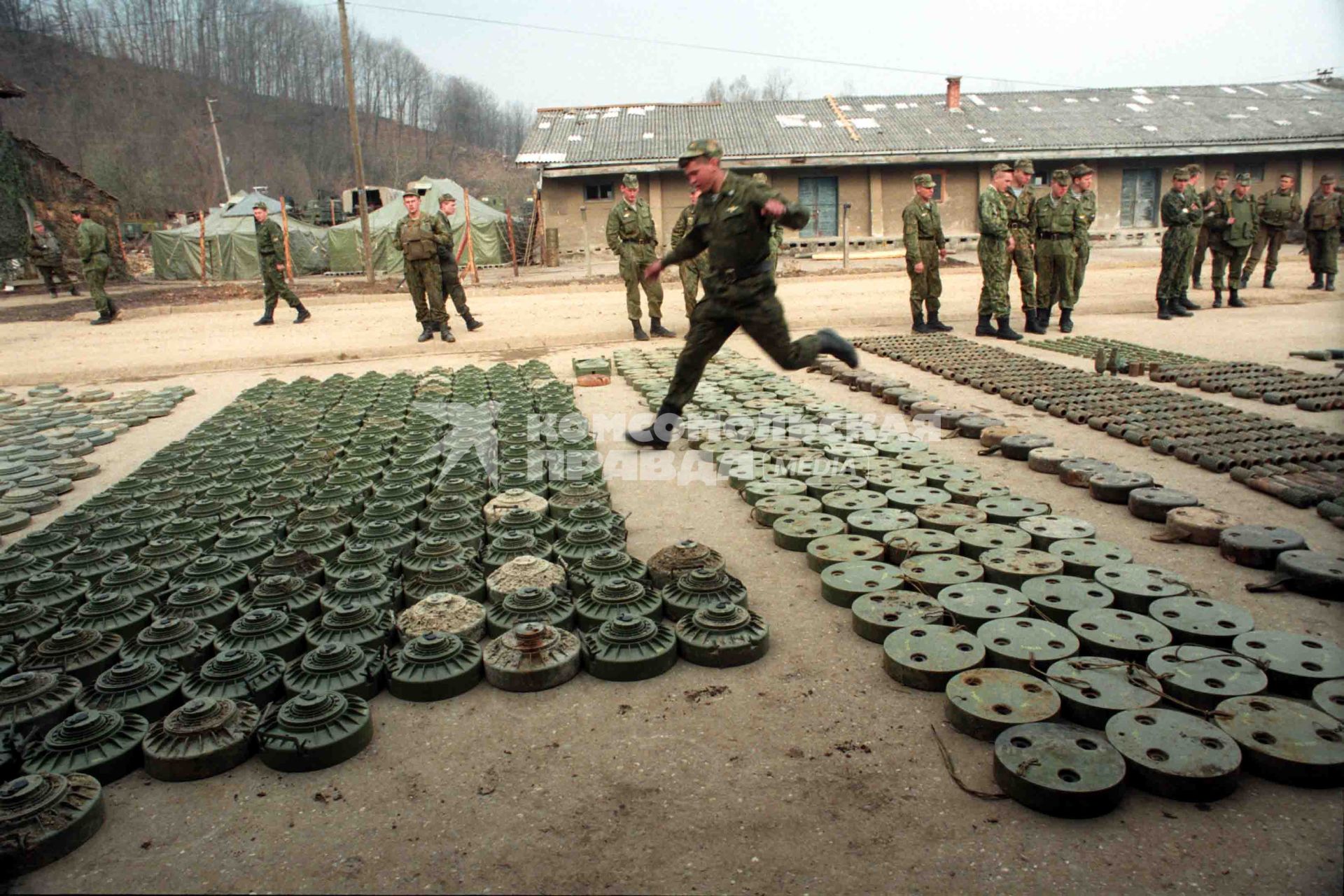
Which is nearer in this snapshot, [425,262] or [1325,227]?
[425,262]

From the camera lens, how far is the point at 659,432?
5.66 m

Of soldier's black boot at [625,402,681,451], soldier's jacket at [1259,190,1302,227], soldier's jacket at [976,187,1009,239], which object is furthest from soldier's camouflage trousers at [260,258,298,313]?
soldier's jacket at [1259,190,1302,227]

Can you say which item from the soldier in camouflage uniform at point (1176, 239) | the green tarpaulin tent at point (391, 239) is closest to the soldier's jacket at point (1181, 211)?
the soldier in camouflage uniform at point (1176, 239)

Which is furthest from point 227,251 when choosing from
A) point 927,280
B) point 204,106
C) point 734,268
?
point 204,106

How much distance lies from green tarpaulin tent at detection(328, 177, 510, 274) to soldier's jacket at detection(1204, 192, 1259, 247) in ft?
65.8

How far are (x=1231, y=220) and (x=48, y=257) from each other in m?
26.3

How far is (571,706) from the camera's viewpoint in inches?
111

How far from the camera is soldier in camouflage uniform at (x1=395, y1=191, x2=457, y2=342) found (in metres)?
11.5

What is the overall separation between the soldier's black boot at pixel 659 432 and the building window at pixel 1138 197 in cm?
2835

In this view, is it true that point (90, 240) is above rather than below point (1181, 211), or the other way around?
above

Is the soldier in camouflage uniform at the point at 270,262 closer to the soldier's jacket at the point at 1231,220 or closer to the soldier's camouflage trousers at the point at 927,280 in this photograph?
the soldier's camouflage trousers at the point at 927,280

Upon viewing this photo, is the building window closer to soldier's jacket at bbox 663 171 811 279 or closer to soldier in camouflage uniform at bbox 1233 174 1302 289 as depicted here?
soldier in camouflage uniform at bbox 1233 174 1302 289

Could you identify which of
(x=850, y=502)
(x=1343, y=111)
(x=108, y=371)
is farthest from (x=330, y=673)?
(x=1343, y=111)

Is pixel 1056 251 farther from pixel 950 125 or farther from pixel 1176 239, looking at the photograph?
pixel 950 125
